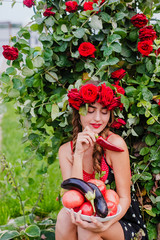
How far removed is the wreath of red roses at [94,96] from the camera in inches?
76.7

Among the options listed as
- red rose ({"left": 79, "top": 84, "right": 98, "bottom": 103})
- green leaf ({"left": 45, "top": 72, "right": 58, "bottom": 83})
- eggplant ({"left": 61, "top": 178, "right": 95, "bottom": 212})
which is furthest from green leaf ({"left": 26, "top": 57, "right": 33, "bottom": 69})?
eggplant ({"left": 61, "top": 178, "right": 95, "bottom": 212})

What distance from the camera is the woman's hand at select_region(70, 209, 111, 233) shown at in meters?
1.76

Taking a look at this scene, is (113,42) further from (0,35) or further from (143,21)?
(0,35)

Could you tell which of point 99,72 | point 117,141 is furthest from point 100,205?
point 99,72

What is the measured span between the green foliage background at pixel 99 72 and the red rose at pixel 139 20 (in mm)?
82

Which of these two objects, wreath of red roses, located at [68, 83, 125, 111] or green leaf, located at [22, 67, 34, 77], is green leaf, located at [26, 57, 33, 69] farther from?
wreath of red roses, located at [68, 83, 125, 111]

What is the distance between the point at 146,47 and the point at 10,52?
0.91 meters

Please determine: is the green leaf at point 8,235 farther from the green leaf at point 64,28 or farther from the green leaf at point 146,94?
the green leaf at point 64,28

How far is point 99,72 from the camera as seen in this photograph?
86.2 inches

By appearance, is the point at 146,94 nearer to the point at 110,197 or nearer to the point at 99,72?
the point at 99,72

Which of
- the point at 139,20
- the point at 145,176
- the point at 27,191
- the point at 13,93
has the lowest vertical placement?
the point at 27,191

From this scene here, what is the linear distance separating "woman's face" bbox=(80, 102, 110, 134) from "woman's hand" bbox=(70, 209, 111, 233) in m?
0.58

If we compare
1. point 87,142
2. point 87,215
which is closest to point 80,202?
point 87,215

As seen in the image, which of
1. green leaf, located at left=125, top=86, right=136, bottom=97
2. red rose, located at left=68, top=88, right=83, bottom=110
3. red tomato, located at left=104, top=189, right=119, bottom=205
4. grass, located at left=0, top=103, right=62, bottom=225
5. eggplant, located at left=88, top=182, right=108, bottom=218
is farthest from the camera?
grass, located at left=0, top=103, right=62, bottom=225
